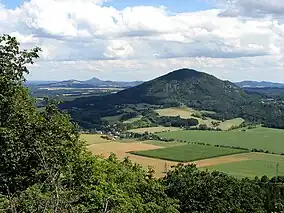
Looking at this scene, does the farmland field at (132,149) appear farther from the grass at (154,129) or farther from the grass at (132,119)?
the grass at (132,119)

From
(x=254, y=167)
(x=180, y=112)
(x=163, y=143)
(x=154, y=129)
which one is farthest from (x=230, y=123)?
(x=254, y=167)

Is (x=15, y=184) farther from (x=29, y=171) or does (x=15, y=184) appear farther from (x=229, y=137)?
(x=229, y=137)

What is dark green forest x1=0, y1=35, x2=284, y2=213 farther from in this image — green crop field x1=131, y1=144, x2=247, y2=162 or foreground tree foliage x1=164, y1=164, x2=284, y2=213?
green crop field x1=131, y1=144, x2=247, y2=162

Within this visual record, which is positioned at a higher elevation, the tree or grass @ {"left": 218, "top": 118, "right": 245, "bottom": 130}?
the tree

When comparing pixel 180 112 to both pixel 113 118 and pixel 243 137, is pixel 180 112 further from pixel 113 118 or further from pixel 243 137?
pixel 243 137

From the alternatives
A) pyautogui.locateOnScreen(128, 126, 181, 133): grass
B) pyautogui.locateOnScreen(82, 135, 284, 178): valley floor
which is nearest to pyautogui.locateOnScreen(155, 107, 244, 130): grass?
pyautogui.locateOnScreen(128, 126, 181, 133): grass
